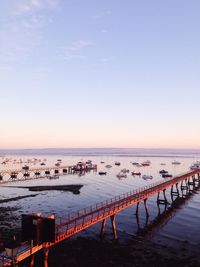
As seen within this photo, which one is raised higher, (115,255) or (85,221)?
(85,221)

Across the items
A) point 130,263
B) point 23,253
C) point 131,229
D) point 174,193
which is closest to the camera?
point 23,253

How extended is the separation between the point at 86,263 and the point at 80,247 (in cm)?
470

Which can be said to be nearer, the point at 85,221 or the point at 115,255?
the point at 115,255

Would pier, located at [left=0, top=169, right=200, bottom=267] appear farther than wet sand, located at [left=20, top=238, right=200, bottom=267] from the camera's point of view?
No

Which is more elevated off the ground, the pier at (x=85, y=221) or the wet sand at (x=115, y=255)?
the pier at (x=85, y=221)

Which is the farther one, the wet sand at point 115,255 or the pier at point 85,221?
the wet sand at point 115,255

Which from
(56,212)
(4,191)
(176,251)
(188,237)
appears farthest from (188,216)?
(4,191)

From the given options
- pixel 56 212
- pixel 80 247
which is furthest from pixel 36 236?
pixel 56 212

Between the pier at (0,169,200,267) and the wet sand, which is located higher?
the pier at (0,169,200,267)

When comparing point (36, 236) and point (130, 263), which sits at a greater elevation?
point (36, 236)

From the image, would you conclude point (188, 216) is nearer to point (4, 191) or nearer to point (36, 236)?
point (36, 236)

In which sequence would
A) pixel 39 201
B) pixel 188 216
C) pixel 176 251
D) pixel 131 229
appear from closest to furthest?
pixel 176 251 < pixel 131 229 < pixel 188 216 < pixel 39 201

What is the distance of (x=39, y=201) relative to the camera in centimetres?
6956

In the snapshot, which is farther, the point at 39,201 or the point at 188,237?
the point at 39,201
